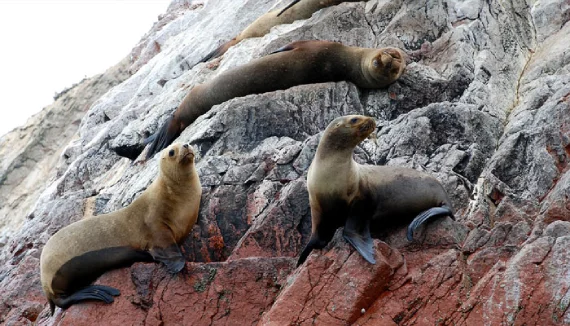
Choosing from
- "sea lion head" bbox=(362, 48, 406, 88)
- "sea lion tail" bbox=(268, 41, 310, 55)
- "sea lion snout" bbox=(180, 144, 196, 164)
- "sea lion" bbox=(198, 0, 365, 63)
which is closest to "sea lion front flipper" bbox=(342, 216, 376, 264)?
"sea lion snout" bbox=(180, 144, 196, 164)

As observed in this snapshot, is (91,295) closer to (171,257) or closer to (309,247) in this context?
(171,257)

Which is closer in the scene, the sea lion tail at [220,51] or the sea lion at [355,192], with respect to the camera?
the sea lion at [355,192]

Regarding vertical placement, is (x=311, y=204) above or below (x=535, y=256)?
above

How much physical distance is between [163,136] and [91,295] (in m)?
3.98

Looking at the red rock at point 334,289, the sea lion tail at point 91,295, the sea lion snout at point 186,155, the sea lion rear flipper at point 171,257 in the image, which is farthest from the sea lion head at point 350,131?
the sea lion tail at point 91,295

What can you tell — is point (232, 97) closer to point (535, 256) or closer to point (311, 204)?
point (311, 204)

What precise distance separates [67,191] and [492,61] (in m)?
7.06

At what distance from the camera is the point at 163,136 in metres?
12.7

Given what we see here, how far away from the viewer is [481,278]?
25.3ft

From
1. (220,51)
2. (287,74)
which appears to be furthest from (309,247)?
(220,51)

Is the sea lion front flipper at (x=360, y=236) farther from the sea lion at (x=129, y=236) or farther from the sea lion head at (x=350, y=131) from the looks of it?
the sea lion at (x=129, y=236)

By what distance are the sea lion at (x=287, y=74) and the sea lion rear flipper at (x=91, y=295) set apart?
3.27 m

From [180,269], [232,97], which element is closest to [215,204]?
[180,269]

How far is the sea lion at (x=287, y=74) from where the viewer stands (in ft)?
39.9
